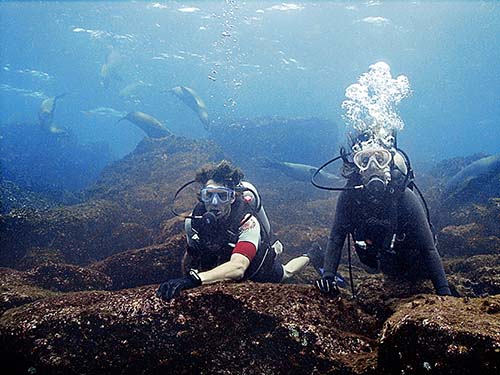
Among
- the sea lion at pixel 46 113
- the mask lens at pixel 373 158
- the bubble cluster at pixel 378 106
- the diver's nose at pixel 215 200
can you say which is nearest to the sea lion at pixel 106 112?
the sea lion at pixel 46 113

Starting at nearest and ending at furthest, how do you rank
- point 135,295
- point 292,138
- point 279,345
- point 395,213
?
1. point 279,345
2. point 135,295
3. point 395,213
4. point 292,138

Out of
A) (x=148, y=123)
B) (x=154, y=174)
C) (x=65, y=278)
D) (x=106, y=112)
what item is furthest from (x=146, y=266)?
(x=106, y=112)

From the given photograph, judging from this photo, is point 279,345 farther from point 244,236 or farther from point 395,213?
point 395,213

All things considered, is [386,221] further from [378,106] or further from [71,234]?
[71,234]

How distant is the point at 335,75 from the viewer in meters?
52.5

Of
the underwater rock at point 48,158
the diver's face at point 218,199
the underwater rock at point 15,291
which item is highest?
the diver's face at point 218,199

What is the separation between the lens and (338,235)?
14.9 ft

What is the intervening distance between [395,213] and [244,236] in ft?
6.31

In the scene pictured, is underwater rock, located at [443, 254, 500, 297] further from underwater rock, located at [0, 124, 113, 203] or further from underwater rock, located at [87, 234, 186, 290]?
underwater rock, located at [0, 124, 113, 203]

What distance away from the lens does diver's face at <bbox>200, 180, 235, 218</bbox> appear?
451 centimetres

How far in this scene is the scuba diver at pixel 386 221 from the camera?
396cm

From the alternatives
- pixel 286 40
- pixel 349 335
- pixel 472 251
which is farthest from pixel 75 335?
pixel 286 40

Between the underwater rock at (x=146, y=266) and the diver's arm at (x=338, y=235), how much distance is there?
2889 mm

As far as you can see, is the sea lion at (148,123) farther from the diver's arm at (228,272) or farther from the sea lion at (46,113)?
the diver's arm at (228,272)
